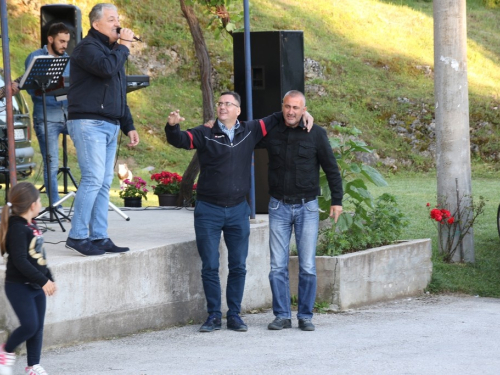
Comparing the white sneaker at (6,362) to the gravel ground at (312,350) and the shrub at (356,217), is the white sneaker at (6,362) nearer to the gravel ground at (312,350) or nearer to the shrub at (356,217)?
the gravel ground at (312,350)

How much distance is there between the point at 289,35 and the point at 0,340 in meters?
4.77

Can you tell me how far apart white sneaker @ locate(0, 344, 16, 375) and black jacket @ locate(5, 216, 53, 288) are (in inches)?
17.3

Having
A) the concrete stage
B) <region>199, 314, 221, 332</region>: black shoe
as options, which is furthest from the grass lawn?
<region>199, 314, 221, 332</region>: black shoe

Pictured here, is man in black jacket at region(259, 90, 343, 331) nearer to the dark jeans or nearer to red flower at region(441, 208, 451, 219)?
the dark jeans

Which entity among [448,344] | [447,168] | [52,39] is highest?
[52,39]

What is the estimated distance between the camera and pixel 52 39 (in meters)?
9.00

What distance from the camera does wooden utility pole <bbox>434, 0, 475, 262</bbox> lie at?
1012 centimetres

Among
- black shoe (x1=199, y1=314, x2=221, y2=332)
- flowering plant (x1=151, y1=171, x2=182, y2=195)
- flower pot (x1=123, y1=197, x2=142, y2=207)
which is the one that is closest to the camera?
black shoe (x1=199, y1=314, x2=221, y2=332)

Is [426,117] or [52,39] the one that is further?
[426,117]

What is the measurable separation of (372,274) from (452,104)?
270 cm

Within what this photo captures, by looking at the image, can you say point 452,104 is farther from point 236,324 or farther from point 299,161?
point 236,324

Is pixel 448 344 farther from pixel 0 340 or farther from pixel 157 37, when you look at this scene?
pixel 157 37

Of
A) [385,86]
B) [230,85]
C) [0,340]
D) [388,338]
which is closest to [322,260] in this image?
[388,338]

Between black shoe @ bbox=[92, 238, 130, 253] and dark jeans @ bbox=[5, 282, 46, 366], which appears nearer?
dark jeans @ bbox=[5, 282, 46, 366]
